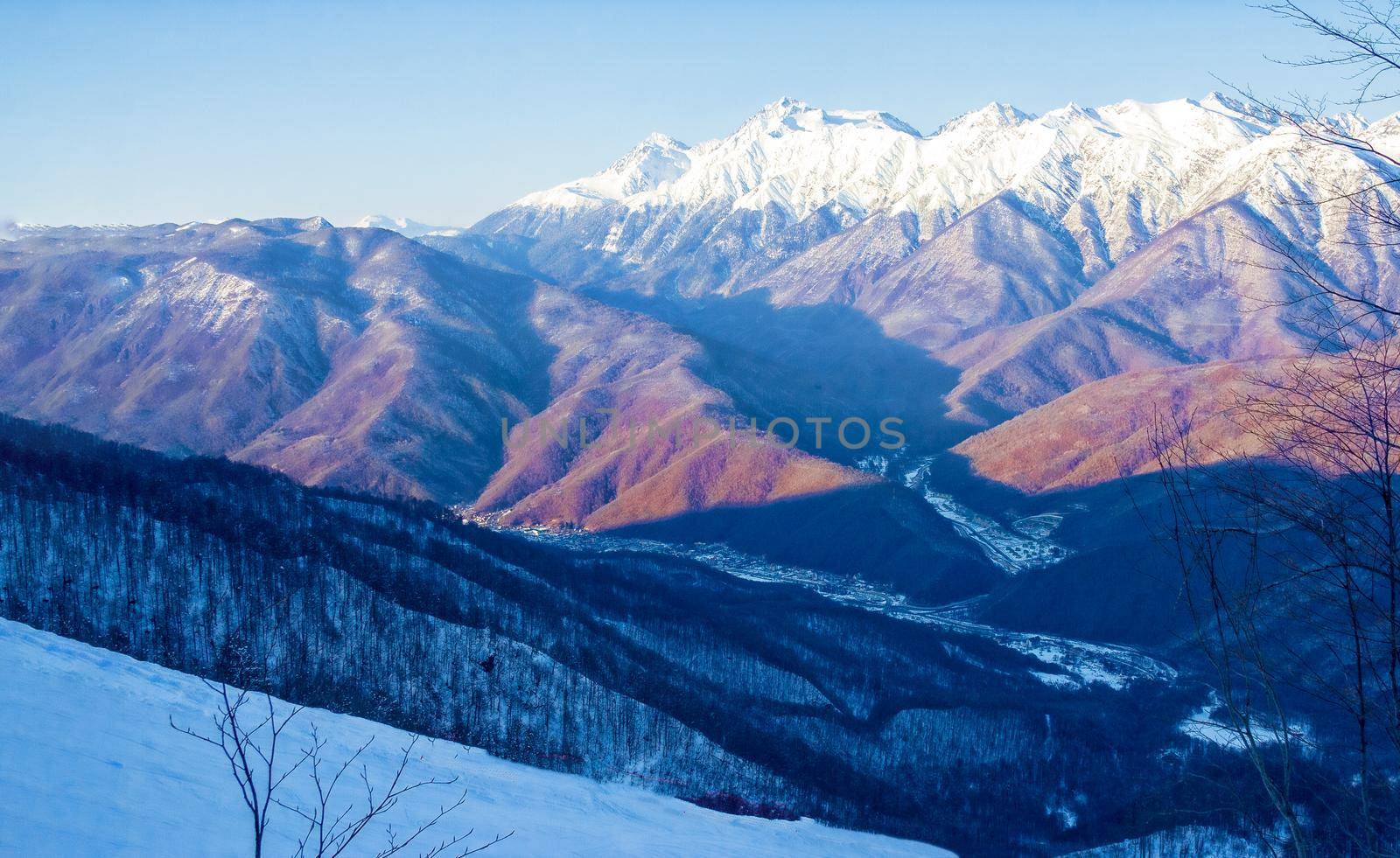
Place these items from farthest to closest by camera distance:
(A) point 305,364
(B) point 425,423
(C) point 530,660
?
(A) point 305,364 < (B) point 425,423 < (C) point 530,660

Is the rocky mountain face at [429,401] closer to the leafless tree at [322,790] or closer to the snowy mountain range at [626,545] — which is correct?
the snowy mountain range at [626,545]

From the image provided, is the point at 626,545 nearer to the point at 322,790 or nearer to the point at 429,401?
→ the point at 429,401

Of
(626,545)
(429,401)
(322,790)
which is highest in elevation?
(429,401)

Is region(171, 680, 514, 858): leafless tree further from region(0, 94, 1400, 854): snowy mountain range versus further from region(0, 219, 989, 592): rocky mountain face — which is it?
region(0, 219, 989, 592): rocky mountain face

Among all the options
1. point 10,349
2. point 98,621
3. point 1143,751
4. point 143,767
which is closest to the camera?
point 143,767

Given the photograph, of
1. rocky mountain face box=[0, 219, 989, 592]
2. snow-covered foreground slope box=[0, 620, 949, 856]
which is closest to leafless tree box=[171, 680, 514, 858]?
snow-covered foreground slope box=[0, 620, 949, 856]

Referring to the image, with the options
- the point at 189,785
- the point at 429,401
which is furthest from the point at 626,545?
the point at 189,785

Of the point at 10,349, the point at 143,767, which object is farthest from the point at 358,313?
the point at 143,767

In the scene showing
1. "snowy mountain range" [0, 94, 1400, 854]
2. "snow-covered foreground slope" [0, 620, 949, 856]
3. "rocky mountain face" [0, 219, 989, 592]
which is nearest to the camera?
"snow-covered foreground slope" [0, 620, 949, 856]

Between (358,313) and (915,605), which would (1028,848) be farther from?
(358,313)
